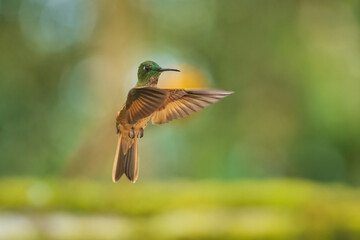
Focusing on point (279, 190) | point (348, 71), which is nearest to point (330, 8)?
point (348, 71)

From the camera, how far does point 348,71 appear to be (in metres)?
4.68

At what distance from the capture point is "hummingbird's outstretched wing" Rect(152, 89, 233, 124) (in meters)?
0.43

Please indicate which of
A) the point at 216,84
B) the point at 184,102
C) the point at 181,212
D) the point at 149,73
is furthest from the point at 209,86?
the point at 149,73

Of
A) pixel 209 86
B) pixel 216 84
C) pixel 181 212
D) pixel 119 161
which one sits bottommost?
pixel 119 161

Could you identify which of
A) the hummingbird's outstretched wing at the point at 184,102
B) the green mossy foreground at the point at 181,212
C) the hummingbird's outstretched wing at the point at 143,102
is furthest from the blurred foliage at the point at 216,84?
the hummingbird's outstretched wing at the point at 143,102

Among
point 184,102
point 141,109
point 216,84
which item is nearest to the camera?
point 141,109

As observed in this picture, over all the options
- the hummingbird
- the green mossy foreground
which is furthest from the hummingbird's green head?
the green mossy foreground

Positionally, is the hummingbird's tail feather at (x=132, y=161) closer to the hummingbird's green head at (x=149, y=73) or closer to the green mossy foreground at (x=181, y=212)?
the hummingbird's green head at (x=149, y=73)

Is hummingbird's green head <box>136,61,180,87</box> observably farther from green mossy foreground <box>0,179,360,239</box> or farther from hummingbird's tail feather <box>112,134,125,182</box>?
green mossy foreground <box>0,179,360,239</box>

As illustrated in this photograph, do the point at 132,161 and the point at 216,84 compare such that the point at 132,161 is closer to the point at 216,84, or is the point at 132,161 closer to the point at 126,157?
the point at 126,157

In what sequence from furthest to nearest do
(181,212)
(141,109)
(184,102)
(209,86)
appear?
(209,86) → (181,212) → (184,102) → (141,109)

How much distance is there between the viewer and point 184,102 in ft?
1.57

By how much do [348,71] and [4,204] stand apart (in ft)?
11.1

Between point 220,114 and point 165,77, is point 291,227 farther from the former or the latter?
point 220,114
